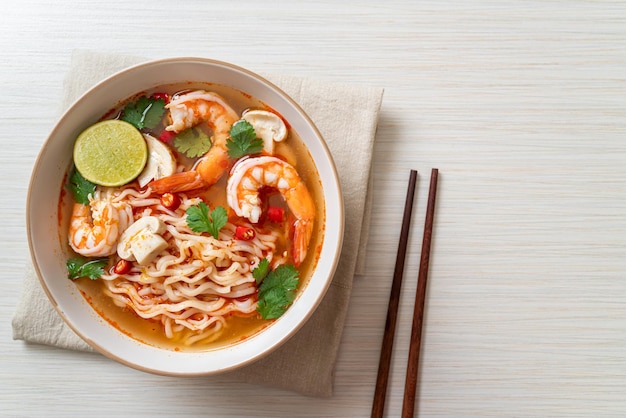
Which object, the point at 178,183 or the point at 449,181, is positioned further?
the point at 449,181

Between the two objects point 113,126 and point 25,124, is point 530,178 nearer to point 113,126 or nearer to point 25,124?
point 113,126

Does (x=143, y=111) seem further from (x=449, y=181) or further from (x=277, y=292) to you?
(x=449, y=181)

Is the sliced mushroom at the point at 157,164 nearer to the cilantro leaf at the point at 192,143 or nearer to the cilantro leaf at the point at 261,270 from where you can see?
the cilantro leaf at the point at 192,143

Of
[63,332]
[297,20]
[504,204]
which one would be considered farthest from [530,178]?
[63,332]

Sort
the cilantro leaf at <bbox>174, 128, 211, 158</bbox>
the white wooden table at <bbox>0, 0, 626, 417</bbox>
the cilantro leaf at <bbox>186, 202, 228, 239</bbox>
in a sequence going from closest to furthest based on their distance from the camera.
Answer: the cilantro leaf at <bbox>186, 202, 228, 239</bbox>, the cilantro leaf at <bbox>174, 128, 211, 158</bbox>, the white wooden table at <bbox>0, 0, 626, 417</bbox>

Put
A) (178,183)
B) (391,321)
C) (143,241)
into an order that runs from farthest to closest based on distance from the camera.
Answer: (391,321) → (178,183) → (143,241)

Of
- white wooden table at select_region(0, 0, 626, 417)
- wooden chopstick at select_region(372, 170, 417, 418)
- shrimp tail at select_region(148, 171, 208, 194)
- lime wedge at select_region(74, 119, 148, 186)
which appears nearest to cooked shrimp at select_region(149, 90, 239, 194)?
shrimp tail at select_region(148, 171, 208, 194)

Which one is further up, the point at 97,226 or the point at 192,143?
the point at 192,143

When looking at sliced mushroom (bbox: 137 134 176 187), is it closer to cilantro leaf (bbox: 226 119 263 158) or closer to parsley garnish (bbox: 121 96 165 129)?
parsley garnish (bbox: 121 96 165 129)

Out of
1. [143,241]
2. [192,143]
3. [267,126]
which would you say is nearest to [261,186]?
[267,126]
